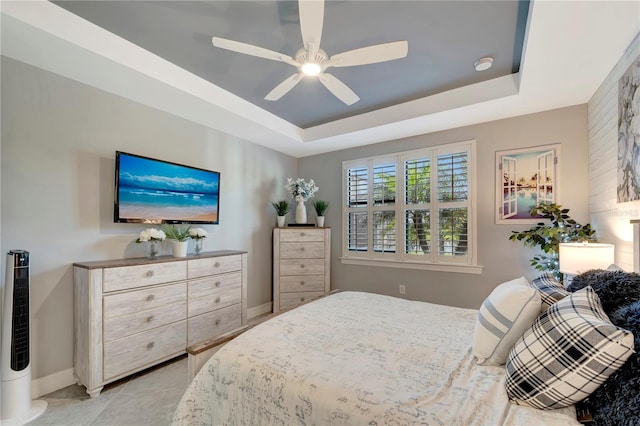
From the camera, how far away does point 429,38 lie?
6.93ft

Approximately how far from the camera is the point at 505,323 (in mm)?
1250

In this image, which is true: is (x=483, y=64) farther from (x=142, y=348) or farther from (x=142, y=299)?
(x=142, y=348)

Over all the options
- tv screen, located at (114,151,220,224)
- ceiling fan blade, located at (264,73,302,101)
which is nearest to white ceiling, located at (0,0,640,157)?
tv screen, located at (114,151,220,224)

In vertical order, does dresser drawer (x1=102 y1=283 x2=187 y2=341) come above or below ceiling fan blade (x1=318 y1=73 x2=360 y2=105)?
below

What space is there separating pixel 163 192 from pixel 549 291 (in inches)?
126

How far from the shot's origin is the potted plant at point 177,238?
273 centimetres

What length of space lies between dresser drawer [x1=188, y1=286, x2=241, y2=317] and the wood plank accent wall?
A: 3.38 metres

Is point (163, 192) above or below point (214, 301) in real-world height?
above

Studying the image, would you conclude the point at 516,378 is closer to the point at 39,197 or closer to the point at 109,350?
the point at 109,350

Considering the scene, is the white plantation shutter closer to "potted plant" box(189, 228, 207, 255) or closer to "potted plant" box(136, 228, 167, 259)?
"potted plant" box(189, 228, 207, 255)

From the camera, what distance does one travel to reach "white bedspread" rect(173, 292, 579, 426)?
3.16 ft

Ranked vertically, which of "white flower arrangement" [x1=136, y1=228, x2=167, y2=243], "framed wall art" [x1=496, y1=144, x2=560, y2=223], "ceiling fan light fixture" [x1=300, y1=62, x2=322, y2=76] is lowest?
"white flower arrangement" [x1=136, y1=228, x2=167, y2=243]

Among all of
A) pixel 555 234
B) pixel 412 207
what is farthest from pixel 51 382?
pixel 555 234

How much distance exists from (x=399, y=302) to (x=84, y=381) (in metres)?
2.53
